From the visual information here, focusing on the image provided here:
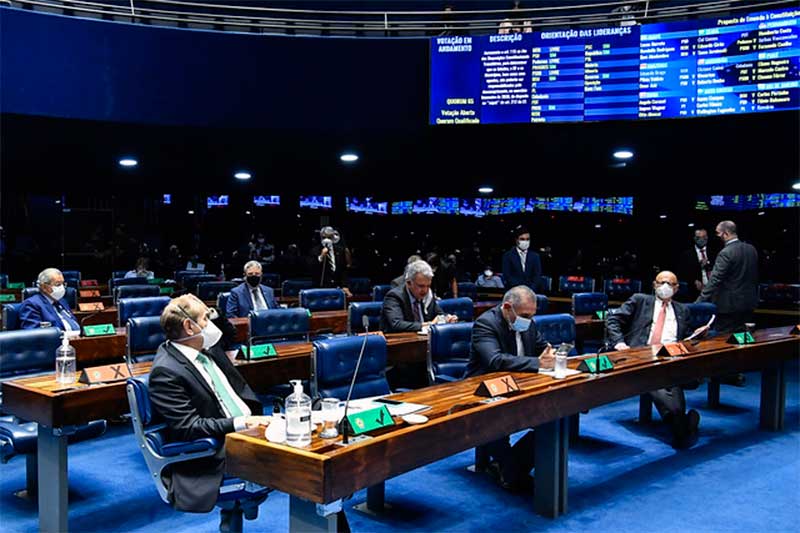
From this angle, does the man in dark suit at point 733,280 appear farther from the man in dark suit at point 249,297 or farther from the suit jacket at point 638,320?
the man in dark suit at point 249,297

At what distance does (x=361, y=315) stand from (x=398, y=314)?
587mm

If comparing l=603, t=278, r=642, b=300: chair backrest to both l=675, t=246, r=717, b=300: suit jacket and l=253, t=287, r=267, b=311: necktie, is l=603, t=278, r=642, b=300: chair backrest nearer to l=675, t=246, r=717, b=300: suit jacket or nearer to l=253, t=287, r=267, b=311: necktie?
l=675, t=246, r=717, b=300: suit jacket

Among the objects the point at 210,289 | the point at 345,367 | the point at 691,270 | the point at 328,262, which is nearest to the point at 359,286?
the point at 328,262

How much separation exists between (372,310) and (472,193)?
6.79 meters

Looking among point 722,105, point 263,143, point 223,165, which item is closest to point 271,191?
point 223,165

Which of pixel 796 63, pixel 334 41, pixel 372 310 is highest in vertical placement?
pixel 334 41

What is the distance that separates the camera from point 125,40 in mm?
7199

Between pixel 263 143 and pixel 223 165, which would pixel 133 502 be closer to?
pixel 263 143

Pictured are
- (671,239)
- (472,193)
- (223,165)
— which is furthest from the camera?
(472,193)

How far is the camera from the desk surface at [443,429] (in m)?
2.27

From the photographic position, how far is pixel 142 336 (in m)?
4.71

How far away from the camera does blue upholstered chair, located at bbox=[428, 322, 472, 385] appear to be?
4.45 meters

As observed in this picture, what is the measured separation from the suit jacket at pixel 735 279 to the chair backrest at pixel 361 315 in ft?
10.1

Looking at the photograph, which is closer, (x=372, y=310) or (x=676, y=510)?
(x=676, y=510)
